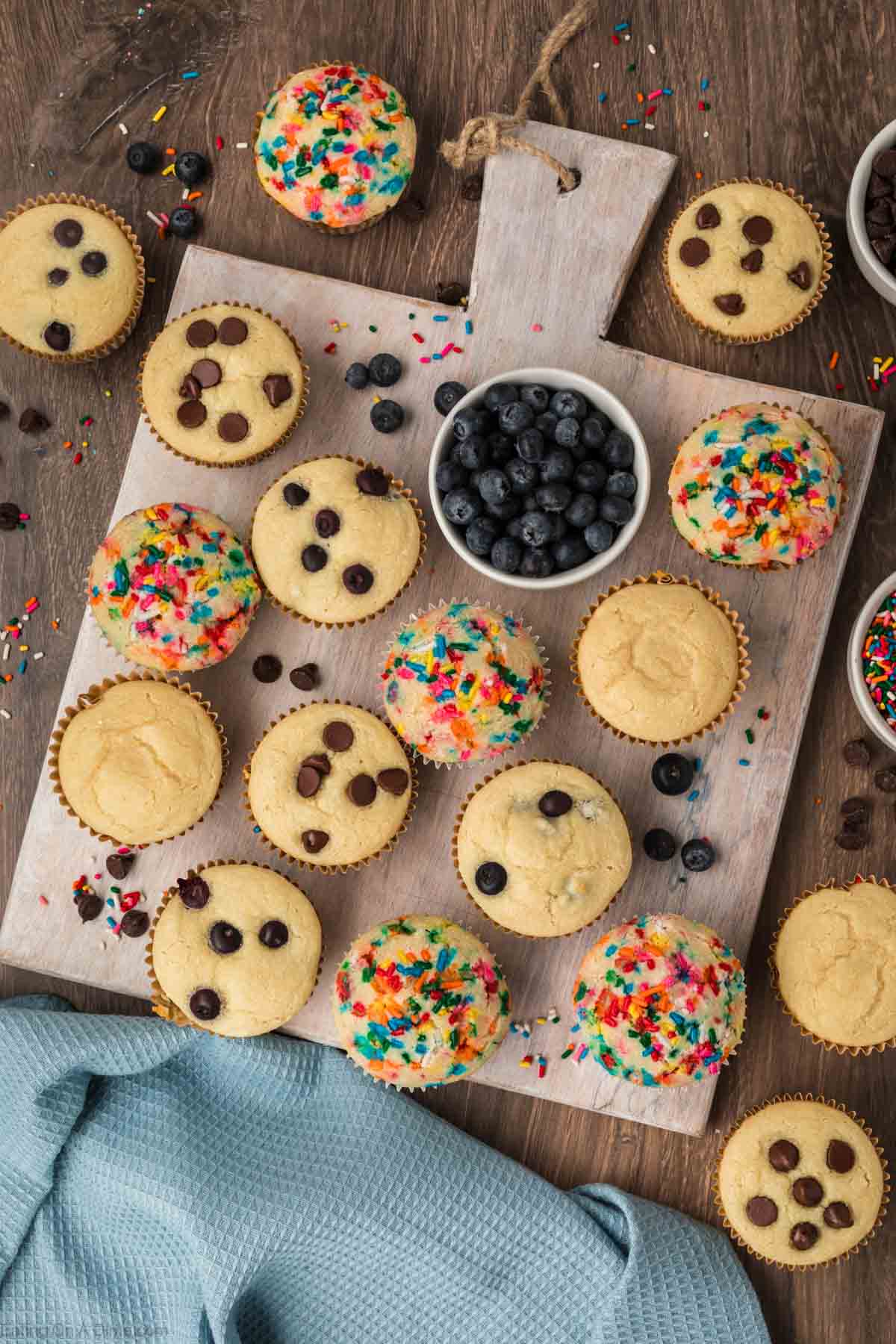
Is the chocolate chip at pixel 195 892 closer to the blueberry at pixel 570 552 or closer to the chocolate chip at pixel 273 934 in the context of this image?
the chocolate chip at pixel 273 934

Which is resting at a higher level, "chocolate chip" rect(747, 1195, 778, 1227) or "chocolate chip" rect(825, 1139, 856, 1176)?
"chocolate chip" rect(825, 1139, 856, 1176)

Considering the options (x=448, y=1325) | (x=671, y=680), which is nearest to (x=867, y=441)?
(x=671, y=680)

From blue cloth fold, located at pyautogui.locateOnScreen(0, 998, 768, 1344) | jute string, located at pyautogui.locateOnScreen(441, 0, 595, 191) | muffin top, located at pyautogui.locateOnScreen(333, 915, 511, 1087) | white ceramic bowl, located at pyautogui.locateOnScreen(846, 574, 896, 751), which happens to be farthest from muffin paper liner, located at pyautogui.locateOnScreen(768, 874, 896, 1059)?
jute string, located at pyautogui.locateOnScreen(441, 0, 595, 191)

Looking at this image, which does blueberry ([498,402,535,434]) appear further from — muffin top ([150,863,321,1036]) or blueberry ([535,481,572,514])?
muffin top ([150,863,321,1036])

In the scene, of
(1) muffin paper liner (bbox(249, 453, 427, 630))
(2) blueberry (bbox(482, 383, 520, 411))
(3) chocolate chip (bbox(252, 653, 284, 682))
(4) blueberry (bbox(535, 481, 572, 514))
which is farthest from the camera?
(3) chocolate chip (bbox(252, 653, 284, 682))

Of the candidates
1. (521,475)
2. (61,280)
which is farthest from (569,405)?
(61,280)

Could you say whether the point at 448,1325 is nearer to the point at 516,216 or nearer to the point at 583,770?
the point at 583,770

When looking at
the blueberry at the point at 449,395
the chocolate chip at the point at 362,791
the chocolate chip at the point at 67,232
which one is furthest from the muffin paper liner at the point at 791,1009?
the chocolate chip at the point at 67,232
